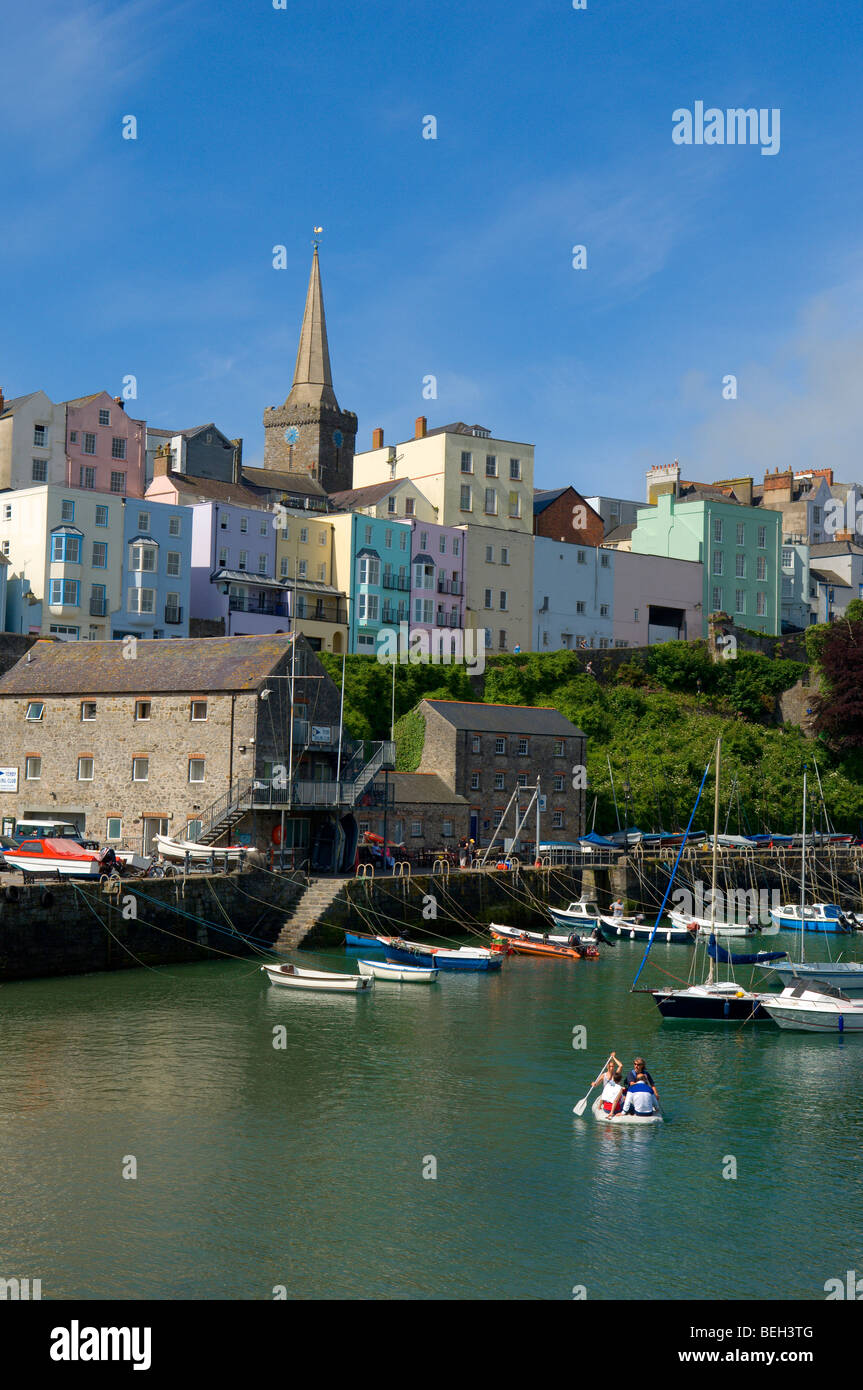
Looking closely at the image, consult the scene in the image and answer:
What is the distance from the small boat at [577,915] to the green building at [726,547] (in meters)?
43.3

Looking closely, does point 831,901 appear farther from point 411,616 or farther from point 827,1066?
point 827,1066

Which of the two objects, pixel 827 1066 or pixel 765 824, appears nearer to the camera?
pixel 827 1066

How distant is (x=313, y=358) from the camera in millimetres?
114625

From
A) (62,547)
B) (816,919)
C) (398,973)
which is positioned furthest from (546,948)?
(62,547)

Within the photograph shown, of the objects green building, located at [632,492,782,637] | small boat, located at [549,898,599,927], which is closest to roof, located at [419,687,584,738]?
small boat, located at [549,898,599,927]

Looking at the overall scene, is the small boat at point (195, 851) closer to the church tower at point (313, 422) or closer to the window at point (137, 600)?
the window at point (137, 600)

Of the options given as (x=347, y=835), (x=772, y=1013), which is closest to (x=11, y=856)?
(x=347, y=835)

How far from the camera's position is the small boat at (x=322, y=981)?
41.6m

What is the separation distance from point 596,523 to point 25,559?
50.3 metres

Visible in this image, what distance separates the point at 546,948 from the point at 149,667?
69.0 ft

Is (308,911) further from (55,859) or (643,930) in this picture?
(643,930)

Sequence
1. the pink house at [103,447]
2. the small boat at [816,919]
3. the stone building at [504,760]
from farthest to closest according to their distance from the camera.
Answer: the pink house at [103,447]
the stone building at [504,760]
the small boat at [816,919]

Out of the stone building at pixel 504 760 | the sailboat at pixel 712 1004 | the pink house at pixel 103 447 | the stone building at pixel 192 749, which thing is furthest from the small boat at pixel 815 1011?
the pink house at pixel 103 447

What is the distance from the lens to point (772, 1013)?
39500 mm
